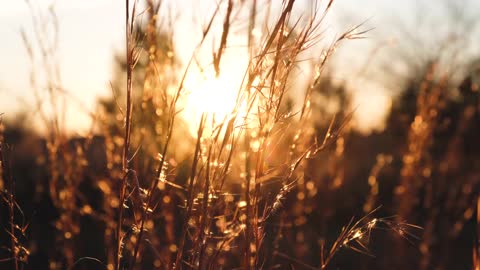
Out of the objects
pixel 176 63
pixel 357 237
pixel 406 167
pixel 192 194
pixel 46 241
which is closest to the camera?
pixel 192 194

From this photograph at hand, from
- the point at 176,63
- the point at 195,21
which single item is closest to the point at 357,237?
the point at 195,21

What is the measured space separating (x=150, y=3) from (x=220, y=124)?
15.0 inches

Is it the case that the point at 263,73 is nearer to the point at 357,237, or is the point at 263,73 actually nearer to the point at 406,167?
the point at 357,237

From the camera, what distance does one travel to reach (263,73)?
1372 mm

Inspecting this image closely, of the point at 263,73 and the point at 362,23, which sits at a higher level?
the point at 362,23

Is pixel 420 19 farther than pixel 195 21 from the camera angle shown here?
Yes

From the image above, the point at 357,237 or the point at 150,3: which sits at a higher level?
the point at 150,3

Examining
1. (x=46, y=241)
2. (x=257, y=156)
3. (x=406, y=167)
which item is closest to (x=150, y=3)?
(x=257, y=156)

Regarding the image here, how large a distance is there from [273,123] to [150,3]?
0.43 m

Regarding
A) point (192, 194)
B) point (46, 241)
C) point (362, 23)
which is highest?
point (362, 23)

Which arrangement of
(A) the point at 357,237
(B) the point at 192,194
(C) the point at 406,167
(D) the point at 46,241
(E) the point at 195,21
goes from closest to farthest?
(B) the point at 192,194, (A) the point at 357,237, (E) the point at 195,21, (C) the point at 406,167, (D) the point at 46,241

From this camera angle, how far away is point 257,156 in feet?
4.48

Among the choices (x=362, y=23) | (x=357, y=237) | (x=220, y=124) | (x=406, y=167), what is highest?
(x=362, y=23)

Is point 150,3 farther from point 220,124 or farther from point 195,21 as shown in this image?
point 220,124
